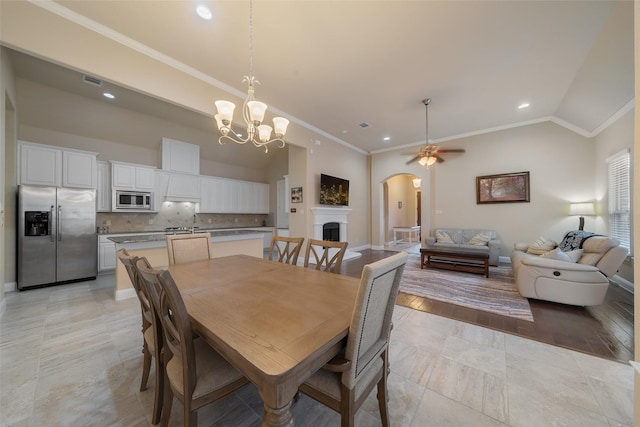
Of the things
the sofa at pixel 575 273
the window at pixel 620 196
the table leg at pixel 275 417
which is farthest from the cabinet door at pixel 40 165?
the window at pixel 620 196

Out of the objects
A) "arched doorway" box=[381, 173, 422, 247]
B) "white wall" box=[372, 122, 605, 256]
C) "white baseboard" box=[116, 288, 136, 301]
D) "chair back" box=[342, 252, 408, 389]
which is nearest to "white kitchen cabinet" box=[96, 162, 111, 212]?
"white baseboard" box=[116, 288, 136, 301]

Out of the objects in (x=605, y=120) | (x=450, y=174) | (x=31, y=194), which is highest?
(x=605, y=120)

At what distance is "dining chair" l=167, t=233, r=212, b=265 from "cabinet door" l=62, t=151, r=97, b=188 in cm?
323

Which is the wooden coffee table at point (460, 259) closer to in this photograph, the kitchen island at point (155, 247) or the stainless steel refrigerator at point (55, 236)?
the kitchen island at point (155, 247)

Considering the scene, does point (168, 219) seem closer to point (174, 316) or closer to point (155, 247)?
point (155, 247)

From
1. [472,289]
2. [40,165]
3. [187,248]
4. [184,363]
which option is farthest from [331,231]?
[40,165]

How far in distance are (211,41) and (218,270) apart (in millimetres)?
2593

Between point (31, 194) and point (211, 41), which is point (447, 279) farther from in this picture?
point (31, 194)

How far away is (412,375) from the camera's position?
63.8 inches

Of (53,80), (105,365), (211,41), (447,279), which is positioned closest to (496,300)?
(447,279)

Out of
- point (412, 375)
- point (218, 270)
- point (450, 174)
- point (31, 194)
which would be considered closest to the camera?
point (412, 375)

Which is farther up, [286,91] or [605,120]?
[286,91]

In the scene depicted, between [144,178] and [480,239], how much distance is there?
776 centimetres

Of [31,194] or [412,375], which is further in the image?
[31,194]
